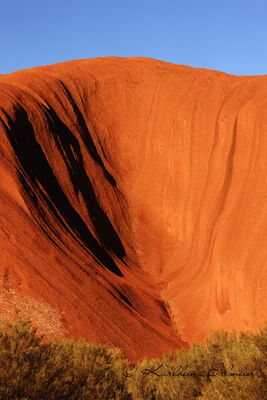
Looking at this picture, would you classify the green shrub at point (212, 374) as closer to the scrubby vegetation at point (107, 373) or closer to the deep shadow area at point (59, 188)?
the scrubby vegetation at point (107, 373)

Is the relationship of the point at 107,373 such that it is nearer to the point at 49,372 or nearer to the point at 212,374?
the point at 49,372

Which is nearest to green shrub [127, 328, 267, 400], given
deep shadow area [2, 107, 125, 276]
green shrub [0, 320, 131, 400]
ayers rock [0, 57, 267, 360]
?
green shrub [0, 320, 131, 400]

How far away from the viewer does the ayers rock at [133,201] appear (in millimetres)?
20266

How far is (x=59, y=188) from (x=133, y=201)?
736cm

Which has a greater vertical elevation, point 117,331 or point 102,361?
point 117,331

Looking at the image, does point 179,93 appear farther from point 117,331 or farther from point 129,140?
point 117,331

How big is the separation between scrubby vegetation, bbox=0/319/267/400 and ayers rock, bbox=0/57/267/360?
5484 mm

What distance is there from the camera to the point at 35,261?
2023cm

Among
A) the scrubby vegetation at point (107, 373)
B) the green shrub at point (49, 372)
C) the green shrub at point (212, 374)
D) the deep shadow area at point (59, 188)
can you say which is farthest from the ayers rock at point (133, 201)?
the green shrub at point (49, 372)

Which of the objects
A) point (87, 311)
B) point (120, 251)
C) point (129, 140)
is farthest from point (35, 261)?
point (129, 140)

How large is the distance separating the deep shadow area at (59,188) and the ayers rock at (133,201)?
0.33 ft

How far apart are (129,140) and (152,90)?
4.50m

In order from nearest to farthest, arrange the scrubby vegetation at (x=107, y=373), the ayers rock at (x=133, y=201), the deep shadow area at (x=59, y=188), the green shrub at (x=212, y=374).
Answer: the scrubby vegetation at (x=107, y=373), the green shrub at (x=212, y=374), the ayers rock at (x=133, y=201), the deep shadow area at (x=59, y=188)

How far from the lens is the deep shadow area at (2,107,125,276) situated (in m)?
25.0
